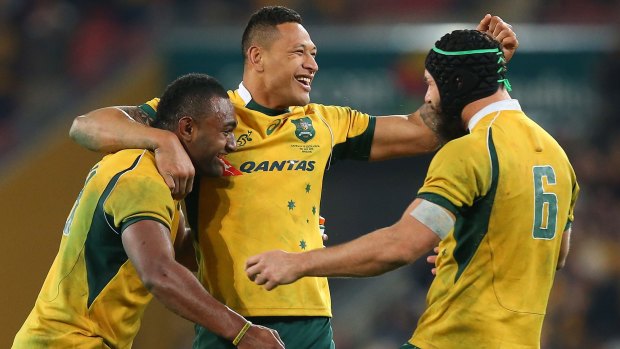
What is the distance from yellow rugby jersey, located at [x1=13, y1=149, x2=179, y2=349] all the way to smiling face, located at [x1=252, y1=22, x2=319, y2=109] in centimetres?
83

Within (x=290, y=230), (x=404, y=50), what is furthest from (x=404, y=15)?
(x=290, y=230)

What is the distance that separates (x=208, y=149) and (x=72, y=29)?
7.61 m

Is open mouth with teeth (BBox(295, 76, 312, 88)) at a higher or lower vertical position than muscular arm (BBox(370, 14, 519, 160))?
higher

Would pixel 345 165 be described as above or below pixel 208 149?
below

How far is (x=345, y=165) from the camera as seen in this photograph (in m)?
12.6

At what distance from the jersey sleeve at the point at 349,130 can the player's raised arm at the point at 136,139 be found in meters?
0.92

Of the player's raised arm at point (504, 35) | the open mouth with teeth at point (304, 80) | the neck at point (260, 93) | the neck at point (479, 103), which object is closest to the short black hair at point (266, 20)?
the neck at point (260, 93)

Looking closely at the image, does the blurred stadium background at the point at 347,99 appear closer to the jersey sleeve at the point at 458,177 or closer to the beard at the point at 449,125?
the beard at the point at 449,125

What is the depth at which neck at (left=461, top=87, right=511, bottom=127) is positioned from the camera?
4.48 meters

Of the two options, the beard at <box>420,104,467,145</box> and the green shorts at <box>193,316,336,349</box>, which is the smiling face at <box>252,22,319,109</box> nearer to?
the beard at <box>420,104,467,145</box>

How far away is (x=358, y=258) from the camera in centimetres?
416

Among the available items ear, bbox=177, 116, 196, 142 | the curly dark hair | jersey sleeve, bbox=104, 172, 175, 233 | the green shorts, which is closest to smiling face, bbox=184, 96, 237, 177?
ear, bbox=177, 116, 196, 142

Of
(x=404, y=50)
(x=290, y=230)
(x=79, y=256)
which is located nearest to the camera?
(x=79, y=256)

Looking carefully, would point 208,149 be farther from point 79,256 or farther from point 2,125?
point 2,125
